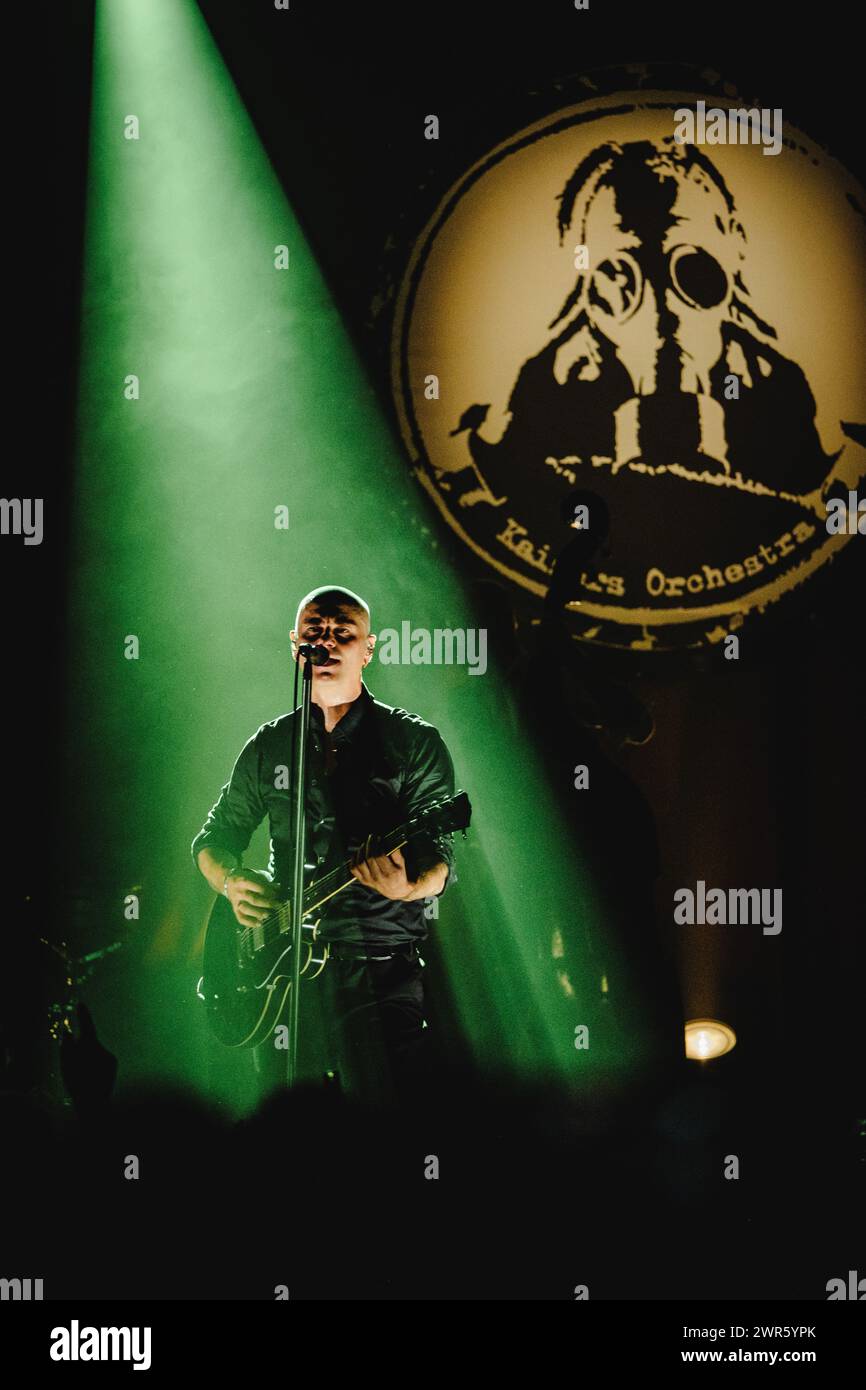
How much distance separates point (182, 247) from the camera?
176 inches

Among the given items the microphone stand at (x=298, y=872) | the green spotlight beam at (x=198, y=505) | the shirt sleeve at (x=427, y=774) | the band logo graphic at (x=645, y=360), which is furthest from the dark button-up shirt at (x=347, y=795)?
the band logo graphic at (x=645, y=360)

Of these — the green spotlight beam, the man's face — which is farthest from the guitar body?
the man's face

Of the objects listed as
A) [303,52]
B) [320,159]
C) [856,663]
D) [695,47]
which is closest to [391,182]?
[320,159]

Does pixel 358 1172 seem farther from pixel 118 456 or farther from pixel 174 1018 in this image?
pixel 118 456

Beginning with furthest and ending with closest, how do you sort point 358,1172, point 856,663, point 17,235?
1. point 17,235
2. point 856,663
3. point 358,1172

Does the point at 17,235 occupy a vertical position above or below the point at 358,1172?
above

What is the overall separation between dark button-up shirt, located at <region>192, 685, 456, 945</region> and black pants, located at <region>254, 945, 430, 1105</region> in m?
0.11

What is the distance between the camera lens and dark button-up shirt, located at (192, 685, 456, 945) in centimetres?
368

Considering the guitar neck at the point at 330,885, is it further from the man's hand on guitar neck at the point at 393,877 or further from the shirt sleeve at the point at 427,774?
the shirt sleeve at the point at 427,774

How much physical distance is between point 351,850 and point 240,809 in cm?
48

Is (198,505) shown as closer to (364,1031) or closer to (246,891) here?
(246,891)

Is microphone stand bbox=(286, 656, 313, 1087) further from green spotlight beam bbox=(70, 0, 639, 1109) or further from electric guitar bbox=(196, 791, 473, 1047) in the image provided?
green spotlight beam bbox=(70, 0, 639, 1109)

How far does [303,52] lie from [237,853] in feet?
9.01

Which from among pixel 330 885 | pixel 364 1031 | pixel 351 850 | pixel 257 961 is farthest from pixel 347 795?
pixel 364 1031
